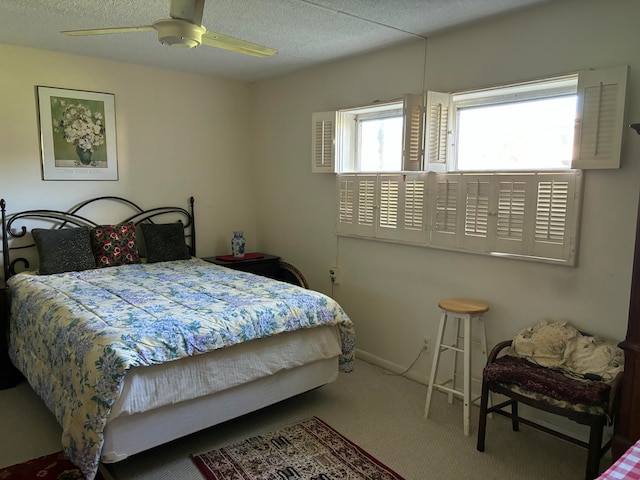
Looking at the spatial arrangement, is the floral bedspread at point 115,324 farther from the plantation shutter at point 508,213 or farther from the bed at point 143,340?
the plantation shutter at point 508,213

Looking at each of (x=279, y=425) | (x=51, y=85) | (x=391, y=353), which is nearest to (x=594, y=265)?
(x=391, y=353)

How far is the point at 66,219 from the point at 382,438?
3.09m

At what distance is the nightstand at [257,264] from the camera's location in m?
4.30

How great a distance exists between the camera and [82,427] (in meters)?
2.10

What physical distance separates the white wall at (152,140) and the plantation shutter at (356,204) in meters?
1.44

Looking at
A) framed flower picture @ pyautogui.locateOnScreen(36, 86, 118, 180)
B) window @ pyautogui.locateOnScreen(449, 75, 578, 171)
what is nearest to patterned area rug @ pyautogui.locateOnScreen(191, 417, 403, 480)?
window @ pyautogui.locateOnScreen(449, 75, 578, 171)

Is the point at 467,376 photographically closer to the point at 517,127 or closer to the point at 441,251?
the point at 441,251

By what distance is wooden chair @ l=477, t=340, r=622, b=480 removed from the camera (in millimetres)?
2094

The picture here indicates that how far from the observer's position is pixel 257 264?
4422mm

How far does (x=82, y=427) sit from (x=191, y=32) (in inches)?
72.4

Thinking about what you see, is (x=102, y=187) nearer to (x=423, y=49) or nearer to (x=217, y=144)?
(x=217, y=144)

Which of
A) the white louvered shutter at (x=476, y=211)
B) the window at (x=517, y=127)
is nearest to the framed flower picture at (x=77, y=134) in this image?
the window at (x=517, y=127)

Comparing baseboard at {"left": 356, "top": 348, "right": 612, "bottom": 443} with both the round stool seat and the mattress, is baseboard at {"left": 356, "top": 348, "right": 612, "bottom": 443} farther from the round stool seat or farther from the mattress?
the mattress

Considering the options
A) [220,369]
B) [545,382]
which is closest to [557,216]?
[545,382]
